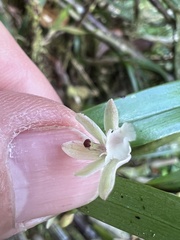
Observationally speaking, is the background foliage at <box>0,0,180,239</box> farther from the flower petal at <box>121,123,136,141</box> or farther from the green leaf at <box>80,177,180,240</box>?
the flower petal at <box>121,123,136,141</box>

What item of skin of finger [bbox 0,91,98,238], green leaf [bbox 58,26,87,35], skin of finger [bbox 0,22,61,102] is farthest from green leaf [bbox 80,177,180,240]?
green leaf [bbox 58,26,87,35]

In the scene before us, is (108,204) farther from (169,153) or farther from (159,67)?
(159,67)

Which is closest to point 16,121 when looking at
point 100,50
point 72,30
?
point 72,30

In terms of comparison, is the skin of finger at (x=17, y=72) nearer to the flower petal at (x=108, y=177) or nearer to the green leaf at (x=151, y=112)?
the green leaf at (x=151, y=112)

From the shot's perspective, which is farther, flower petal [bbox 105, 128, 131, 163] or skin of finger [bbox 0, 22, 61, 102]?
skin of finger [bbox 0, 22, 61, 102]

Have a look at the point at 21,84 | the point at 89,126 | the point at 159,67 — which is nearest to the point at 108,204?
the point at 89,126

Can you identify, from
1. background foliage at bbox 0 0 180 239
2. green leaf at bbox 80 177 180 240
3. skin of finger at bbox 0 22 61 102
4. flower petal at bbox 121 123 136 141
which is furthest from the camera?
background foliage at bbox 0 0 180 239
